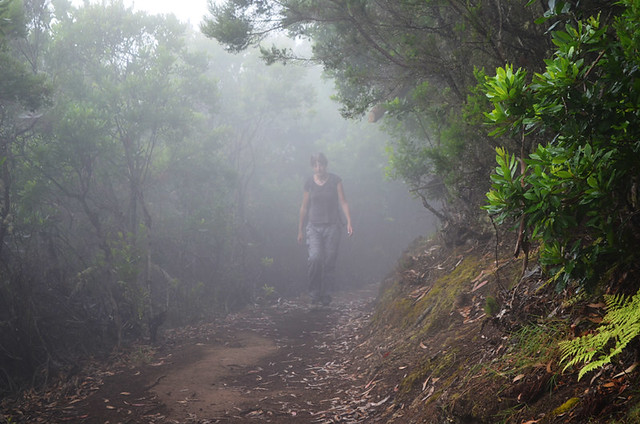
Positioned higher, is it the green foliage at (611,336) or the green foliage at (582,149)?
the green foliage at (582,149)

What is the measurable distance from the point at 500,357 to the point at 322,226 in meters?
8.26

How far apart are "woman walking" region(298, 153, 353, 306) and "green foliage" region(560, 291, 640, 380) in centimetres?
853

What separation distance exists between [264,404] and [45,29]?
8.12m

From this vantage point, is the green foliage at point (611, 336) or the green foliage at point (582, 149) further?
the green foliage at point (582, 149)

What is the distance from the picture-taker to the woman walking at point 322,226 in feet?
35.4

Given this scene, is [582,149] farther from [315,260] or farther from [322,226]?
[322,226]

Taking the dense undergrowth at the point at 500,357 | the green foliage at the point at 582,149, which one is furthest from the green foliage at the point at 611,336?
the green foliage at the point at 582,149

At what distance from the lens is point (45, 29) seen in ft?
28.2

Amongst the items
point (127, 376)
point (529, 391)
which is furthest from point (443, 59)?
point (127, 376)

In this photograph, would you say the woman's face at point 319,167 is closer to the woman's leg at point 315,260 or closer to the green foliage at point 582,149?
the woman's leg at point 315,260

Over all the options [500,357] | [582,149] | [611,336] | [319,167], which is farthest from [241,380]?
[319,167]

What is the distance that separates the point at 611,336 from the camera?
6.63 ft

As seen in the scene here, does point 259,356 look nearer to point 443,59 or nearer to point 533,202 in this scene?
point 443,59

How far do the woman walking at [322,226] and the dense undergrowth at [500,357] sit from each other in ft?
16.6
